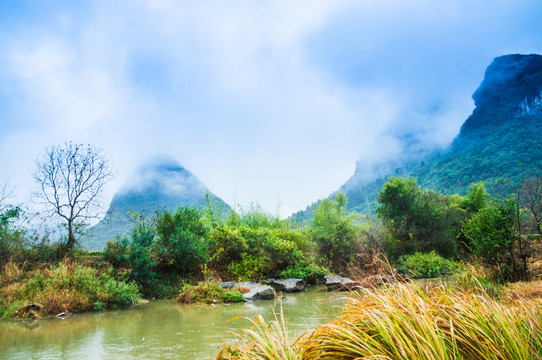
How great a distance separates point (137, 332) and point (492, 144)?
52.5 meters

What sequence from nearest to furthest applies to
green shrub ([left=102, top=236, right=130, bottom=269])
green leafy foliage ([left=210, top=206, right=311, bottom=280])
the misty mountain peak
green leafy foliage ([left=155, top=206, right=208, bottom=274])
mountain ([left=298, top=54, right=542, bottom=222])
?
green shrub ([left=102, top=236, right=130, bottom=269]), green leafy foliage ([left=155, top=206, right=208, bottom=274]), green leafy foliage ([left=210, top=206, right=311, bottom=280]), mountain ([left=298, top=54, right=542, bottom=222]), the misty mountain peak

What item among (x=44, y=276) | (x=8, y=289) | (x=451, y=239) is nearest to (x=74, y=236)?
(x=44, y=276)

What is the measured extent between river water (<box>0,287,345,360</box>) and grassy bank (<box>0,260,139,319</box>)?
1.66ft

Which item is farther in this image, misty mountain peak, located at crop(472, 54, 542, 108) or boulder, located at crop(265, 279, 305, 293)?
misty mountain peak, located at crop(472, 54, 542, 108)

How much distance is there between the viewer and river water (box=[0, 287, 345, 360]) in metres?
4.45

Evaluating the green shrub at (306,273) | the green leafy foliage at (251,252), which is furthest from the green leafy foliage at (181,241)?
the green shrub at (306,273)

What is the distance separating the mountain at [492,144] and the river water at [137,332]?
18.3 m

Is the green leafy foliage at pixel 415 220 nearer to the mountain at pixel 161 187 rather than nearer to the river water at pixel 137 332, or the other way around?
the river water at pixel 137 332

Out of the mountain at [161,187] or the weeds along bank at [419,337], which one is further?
the mountain at [161,187]

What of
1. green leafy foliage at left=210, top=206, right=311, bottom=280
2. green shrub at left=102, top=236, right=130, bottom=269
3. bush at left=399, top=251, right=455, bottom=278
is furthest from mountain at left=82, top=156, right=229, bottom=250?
green shrub at left=102, top=236, right=130, bottom=269

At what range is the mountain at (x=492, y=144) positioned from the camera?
3791cm

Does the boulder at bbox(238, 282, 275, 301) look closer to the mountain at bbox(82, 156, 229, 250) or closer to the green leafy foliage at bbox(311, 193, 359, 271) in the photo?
the green leafy foliage at bbox(311, 193, 359, 271)

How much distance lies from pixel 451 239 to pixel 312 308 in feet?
44.7

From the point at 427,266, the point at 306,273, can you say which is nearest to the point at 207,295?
the point at 306,273
